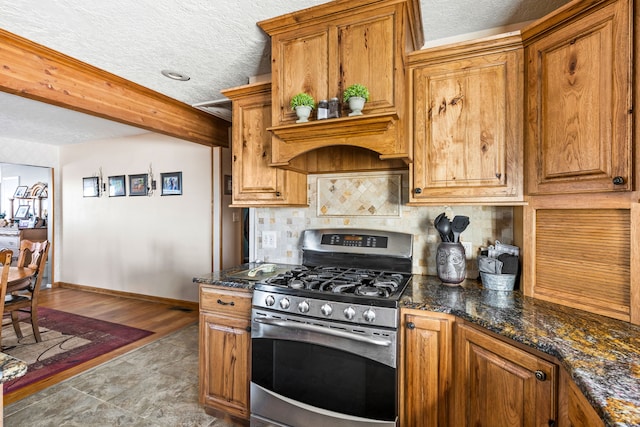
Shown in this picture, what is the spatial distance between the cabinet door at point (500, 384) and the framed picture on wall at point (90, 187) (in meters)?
5.81

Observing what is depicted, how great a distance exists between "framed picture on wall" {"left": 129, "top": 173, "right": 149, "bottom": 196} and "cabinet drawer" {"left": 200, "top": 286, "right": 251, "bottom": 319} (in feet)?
11.2

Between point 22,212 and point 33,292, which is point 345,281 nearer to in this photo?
point 33,292

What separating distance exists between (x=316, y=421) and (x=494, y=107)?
6.08 ft

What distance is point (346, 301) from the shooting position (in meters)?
1.57

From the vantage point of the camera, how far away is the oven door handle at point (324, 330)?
1498mm

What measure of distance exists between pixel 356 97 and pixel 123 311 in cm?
434

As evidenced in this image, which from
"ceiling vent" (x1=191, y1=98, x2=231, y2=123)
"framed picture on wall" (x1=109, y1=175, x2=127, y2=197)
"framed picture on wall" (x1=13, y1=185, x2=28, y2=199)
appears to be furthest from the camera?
"framed picture on wall" (x1=13, y1=185, x2=28, y2=199)

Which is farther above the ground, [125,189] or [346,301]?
[125,189]

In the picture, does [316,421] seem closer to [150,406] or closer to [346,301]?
[346,301]

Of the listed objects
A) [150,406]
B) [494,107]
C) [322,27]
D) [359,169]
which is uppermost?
[322,27]

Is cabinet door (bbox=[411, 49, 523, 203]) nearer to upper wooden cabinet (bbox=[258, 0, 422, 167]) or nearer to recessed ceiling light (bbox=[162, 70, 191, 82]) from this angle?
upper wooden cabinet (bbox=[258, 0, 422, 167])

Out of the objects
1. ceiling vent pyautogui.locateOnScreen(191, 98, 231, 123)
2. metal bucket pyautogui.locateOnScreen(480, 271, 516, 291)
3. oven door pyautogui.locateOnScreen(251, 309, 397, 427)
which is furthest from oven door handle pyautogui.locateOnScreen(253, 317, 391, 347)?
ceiling vent pyautogui.locateOnScreen(191, 98, 231, 123)

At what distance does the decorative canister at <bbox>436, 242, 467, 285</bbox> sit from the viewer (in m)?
1.81

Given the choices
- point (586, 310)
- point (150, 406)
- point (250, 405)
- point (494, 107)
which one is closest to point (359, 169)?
point (494, 107)
